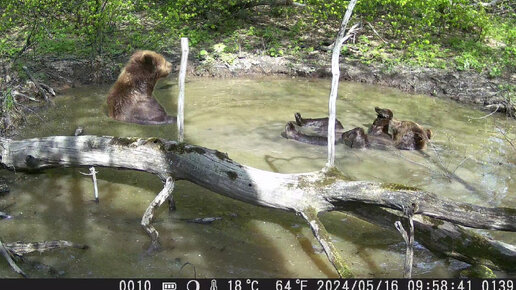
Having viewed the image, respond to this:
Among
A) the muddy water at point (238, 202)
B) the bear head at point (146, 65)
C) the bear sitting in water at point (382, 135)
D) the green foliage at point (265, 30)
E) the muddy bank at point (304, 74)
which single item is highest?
the green foliage at point (265, 30)

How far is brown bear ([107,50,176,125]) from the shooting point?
25.8 feet

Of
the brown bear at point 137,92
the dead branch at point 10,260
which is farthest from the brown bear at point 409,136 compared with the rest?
the dead branch at point 10,260

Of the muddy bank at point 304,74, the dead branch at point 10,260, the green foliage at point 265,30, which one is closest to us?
the dead branch at point 10,260

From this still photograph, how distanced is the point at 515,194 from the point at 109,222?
15.4 feet

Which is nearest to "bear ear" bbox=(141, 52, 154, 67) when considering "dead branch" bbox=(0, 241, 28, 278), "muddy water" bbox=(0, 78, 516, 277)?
"muddy water" bbox=(0, 78, 516, 277)

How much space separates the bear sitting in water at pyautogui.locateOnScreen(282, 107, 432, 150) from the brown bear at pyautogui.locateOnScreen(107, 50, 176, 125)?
2194mm

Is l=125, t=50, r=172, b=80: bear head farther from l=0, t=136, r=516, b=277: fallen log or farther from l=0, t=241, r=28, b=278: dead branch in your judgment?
l=0, t=241, r=28, b=278: dead branch

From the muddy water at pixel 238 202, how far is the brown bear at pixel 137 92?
21 centimetres

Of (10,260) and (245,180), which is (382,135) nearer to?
(245,180)

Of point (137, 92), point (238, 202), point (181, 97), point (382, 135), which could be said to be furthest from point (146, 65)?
point (382, 135)

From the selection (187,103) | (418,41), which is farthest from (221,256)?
(418,41)

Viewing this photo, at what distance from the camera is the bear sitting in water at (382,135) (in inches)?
286

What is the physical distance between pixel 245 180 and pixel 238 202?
0.90m

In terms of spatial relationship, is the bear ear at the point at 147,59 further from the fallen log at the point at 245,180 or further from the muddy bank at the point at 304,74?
the fallen log at the point at 245,180
